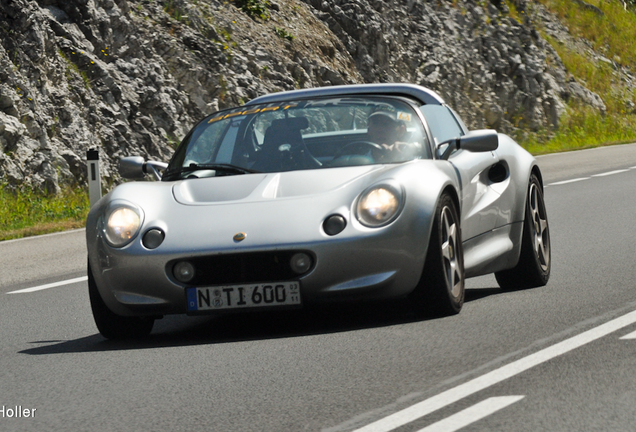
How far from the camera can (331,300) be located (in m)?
6.03

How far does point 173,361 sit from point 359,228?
118cm

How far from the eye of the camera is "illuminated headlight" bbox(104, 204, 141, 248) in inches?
245

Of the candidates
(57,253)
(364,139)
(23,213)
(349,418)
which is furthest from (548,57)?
(349,418)

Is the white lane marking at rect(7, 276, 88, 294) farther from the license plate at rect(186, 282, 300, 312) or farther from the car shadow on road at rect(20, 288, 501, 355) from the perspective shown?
the license plate at rect(186, 282, 300, 312)

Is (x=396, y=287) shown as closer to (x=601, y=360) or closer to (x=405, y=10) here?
(x=601, y=360)

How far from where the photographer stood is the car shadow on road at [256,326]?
6.32 meters

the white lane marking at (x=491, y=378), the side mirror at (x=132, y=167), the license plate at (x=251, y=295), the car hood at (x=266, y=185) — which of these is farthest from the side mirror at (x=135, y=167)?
the white lane marking at (x=491, y=378)

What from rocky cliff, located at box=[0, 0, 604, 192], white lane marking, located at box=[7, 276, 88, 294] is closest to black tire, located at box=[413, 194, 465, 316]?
white lane marking, located at box=[7, 276, 88, 294]

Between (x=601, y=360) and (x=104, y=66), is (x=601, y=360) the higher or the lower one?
the higher one

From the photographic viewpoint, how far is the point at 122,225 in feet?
20.6

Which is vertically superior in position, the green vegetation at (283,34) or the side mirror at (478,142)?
the side mirror at (478,142)

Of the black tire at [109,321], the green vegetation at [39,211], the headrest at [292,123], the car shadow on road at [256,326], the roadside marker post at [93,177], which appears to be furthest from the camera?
the roadside marker post at [93,177]

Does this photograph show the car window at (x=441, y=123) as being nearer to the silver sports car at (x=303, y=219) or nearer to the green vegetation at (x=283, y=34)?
the silver sports car at (x=303, y=219)

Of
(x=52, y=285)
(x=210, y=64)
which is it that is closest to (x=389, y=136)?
(x=52, y=285)
